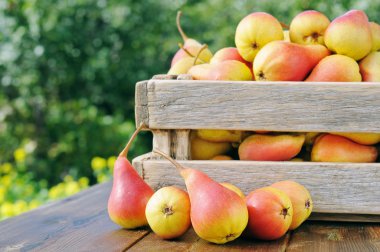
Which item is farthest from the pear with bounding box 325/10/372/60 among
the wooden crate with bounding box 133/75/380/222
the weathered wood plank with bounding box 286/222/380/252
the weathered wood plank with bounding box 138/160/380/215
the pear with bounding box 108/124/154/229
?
the pear with bounding box 108/124/154/229

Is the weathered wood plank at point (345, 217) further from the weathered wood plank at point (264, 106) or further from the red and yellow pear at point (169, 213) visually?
the red and yellow pear at point (169, 213)

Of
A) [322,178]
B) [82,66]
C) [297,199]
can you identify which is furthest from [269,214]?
[82,66]

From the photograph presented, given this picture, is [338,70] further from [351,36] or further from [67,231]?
[67,231]

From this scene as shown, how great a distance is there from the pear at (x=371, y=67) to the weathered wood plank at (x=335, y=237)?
333 millimetres

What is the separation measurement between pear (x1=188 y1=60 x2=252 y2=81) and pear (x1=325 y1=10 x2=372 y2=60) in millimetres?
213

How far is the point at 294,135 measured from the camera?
1.36 metres

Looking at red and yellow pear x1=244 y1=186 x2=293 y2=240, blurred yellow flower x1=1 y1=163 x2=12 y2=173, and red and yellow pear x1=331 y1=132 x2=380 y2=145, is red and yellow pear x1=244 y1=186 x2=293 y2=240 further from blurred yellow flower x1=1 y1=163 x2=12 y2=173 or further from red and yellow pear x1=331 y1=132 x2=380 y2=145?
blurred yellow flower x1=1 y1=163 x2=12 y2=173

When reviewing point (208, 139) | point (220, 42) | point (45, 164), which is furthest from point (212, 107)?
point (45, 164)

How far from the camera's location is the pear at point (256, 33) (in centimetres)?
144

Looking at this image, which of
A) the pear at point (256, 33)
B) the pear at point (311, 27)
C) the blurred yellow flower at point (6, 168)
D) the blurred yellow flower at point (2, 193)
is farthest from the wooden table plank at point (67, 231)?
the blurred yellow flower at point (6, 168)

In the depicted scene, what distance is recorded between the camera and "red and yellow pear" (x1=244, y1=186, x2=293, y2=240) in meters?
1.14

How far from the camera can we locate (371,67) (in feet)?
4.49

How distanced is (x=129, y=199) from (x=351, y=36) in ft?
2.03

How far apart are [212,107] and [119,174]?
0.26m
